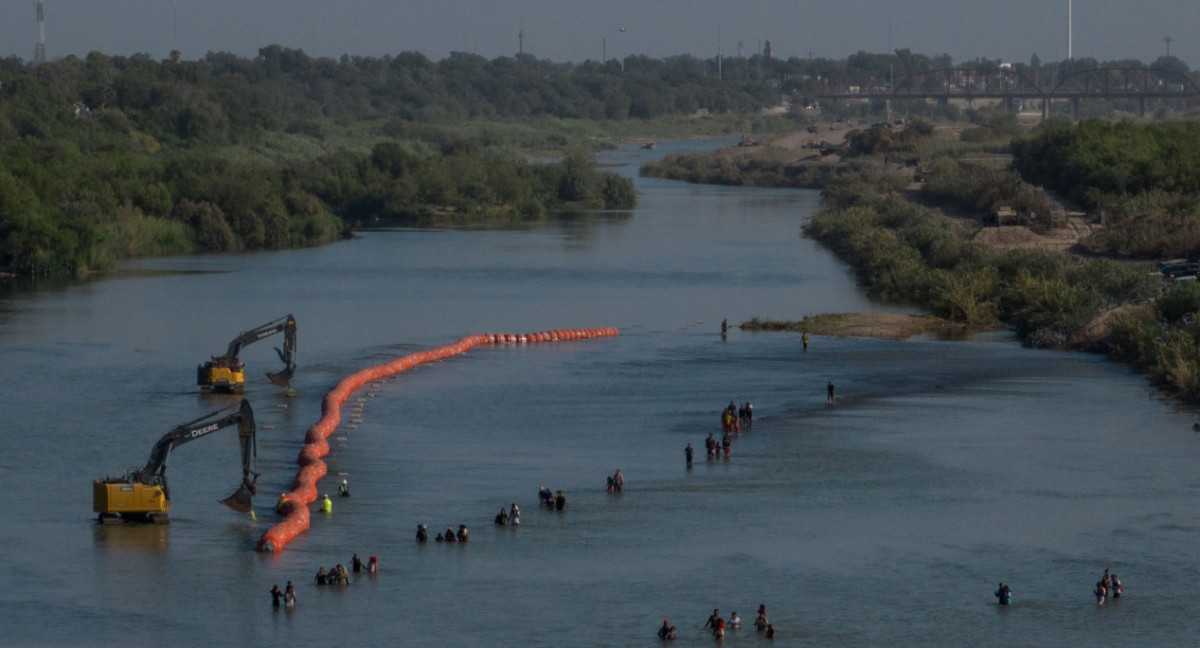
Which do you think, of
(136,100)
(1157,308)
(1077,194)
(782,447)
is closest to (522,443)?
(782,447)

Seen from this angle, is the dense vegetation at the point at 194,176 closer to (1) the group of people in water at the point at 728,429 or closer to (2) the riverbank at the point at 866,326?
(2) the riverbank at the point at 866,326

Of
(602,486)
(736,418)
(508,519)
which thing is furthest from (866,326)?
(508,519)

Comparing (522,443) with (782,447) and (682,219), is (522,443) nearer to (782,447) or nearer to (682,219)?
(782,447)

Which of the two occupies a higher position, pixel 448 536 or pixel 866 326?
pixel 866 326

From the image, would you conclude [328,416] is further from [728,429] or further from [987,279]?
[987,279]

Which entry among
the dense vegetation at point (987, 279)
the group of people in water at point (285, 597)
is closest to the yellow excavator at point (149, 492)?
the group of people in water at point (285, 597)
